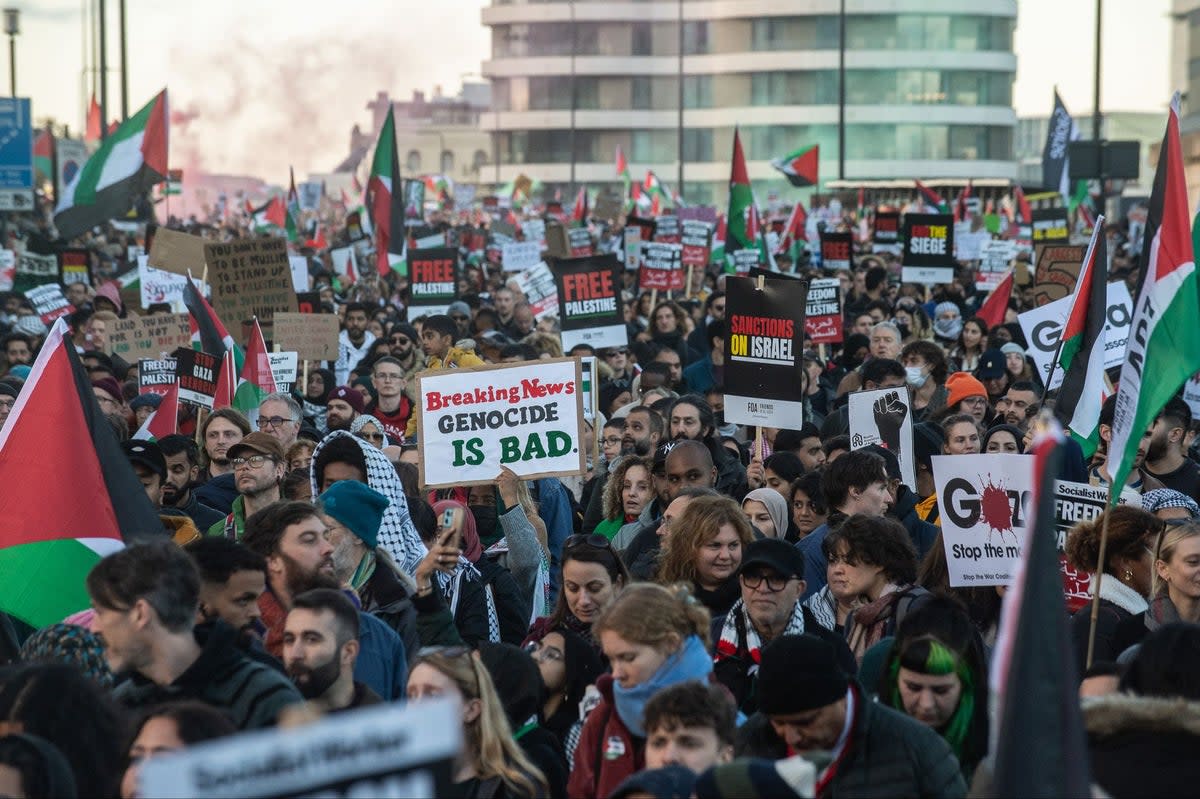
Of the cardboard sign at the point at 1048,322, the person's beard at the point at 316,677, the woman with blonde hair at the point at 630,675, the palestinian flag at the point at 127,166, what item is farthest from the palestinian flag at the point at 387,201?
the woman with blonde hair at the point at 630,675

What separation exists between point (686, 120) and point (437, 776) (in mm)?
94246

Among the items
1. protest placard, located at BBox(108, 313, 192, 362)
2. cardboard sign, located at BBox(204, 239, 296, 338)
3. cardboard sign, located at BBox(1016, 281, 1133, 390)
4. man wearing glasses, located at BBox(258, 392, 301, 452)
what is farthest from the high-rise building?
man wearing glasses, located at BBox(258, 392, 301, 452)

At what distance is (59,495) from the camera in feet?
20.8

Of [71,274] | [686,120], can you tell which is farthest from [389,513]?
[686,120]

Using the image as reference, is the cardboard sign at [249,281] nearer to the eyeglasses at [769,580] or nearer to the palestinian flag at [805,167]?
the eyeglasses at [769,580]

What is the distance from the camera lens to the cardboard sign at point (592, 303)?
51.2ft

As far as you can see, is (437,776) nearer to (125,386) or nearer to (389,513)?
(389,513)

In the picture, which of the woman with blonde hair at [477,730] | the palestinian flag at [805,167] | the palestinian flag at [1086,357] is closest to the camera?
the woman with blonde hair at [477,730]

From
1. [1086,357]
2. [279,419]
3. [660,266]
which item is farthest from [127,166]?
[1086,357]

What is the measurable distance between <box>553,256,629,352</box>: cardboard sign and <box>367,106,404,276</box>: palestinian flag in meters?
7.21

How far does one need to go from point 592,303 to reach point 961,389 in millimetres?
4911

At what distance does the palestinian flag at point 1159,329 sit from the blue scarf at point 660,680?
6.52 ft

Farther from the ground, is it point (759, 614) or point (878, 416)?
point (878, 416)

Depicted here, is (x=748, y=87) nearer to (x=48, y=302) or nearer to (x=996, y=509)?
(x=48, y=302)
